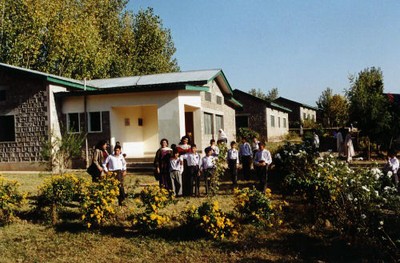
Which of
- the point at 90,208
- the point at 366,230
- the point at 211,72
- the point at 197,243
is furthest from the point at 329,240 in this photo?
the point at 211,72

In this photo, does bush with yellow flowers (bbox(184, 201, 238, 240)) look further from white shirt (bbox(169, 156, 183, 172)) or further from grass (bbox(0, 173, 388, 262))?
white shirt (bbox(169, 156, 183, 172))

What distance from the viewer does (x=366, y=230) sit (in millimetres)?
6355

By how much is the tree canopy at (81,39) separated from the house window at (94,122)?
1302 cm

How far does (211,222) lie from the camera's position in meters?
7.35

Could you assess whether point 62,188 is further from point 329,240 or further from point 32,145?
point 32,145

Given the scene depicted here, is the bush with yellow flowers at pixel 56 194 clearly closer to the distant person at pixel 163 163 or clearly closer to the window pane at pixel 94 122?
the distant person at pixel 163 163

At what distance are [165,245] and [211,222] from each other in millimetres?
960

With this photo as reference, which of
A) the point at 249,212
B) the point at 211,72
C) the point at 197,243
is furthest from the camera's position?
the point at 211,72

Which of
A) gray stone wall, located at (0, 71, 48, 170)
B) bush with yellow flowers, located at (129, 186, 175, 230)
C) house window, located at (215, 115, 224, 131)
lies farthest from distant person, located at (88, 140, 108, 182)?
house window, located at (215, 115, 224, 131)

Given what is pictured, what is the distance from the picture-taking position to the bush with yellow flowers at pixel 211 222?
289 inches

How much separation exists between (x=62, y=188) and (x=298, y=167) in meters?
5.70

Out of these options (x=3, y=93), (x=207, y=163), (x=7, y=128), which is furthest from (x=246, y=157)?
(x=3, y=93)

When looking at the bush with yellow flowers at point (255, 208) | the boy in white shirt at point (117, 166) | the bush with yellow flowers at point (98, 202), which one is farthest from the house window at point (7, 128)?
the bush with yellow flowers at point (255, 208)

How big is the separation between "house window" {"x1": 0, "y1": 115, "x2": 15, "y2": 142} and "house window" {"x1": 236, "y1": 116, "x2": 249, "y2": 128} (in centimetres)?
1817
